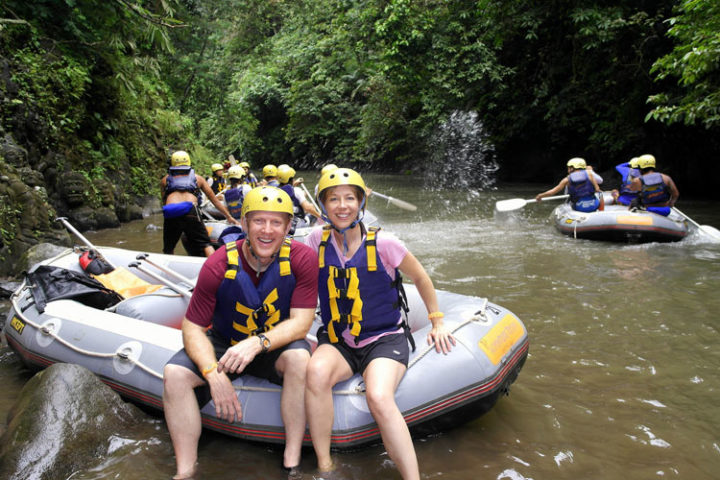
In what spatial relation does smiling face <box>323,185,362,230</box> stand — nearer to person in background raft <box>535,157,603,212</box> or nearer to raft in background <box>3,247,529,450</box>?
raft in background <box>3,247,529,450</box>

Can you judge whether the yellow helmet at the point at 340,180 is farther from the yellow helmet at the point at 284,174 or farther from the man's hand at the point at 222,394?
the yellow helmet at the point at 284,174

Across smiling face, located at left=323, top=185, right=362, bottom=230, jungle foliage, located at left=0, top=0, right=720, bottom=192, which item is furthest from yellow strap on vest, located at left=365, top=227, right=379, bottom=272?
jungle foliage, located at left=0, top=0, right=720, bottom=192

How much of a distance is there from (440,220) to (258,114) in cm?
2358

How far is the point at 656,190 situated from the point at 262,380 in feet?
24.2

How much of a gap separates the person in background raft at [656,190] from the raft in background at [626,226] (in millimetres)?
162

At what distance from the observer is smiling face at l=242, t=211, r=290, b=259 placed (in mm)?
2639

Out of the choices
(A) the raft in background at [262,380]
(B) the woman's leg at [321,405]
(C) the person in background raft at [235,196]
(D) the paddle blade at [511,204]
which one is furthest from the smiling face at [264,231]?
(D) the paddle blade at [511,204]

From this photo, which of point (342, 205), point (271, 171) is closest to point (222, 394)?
point (342, 205)

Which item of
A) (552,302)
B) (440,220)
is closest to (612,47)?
(440,220)

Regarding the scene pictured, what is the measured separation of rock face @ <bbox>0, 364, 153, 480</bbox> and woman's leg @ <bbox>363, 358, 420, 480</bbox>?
153 cm

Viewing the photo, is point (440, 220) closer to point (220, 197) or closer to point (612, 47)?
point (220, 197)

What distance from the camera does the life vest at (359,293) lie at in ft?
9.02

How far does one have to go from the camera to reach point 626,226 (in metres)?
7.72

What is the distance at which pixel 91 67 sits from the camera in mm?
9914
